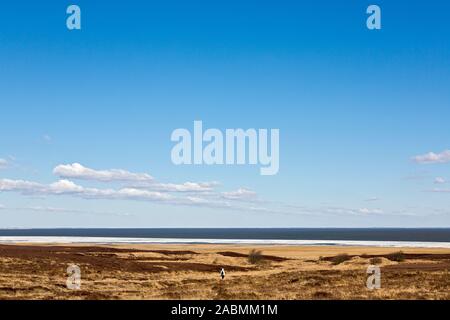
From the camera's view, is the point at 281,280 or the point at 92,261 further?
the point at 92,261

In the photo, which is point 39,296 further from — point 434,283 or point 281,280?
point 434,283

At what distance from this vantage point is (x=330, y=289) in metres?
35.9

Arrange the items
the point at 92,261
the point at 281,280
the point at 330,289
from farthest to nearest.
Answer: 1. the point at 92,261
2. the point at 281,280
3. the point at 330,289

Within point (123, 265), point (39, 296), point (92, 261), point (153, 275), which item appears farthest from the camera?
point (92, 261)
